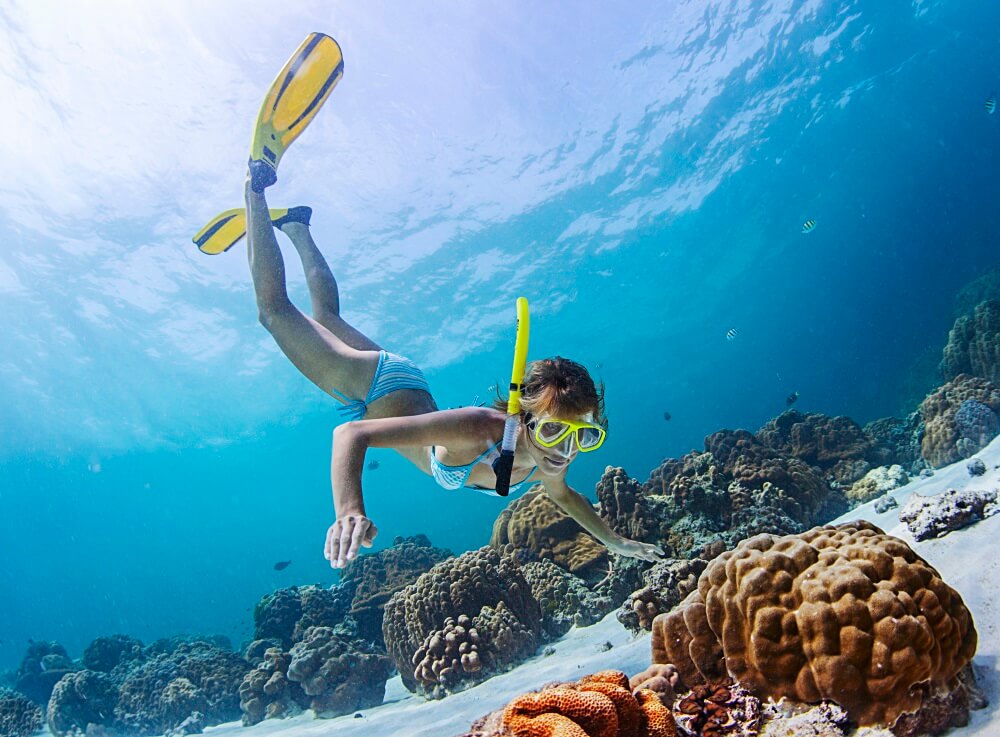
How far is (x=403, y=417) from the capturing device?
3.25 meters

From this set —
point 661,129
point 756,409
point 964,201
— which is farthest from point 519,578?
point 756,409

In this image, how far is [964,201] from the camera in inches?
2458

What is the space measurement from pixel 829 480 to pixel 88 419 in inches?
2215

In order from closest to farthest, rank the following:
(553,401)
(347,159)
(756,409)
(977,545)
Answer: (553,401) → (977,545) → (347,159) → (756,409)

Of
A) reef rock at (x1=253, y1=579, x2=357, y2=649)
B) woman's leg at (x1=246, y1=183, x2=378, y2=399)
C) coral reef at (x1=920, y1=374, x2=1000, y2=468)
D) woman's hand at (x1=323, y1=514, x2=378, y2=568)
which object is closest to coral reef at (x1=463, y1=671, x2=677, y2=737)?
woman's hand at (x1=323, y1=514, x2=378, y2=568)

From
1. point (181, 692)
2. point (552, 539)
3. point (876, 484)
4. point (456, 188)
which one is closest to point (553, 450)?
point (552, 539)

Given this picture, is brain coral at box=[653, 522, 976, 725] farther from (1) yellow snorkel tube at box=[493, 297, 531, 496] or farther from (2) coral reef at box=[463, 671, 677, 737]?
(1) yellow snorkel tube at box=[493, 297, 531, 496]

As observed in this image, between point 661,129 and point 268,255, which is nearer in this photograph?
point 268,255

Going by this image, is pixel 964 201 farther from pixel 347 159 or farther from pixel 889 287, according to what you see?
pixel 347 159

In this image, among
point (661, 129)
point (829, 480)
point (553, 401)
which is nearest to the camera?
point (553, 401)

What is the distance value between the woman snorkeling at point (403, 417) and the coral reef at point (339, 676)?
198 inches

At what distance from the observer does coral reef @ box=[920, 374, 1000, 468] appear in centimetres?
909

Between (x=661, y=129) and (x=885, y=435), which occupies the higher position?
(x=661, y=129)

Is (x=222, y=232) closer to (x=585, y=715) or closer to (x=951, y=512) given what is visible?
(x=585, y=715)
